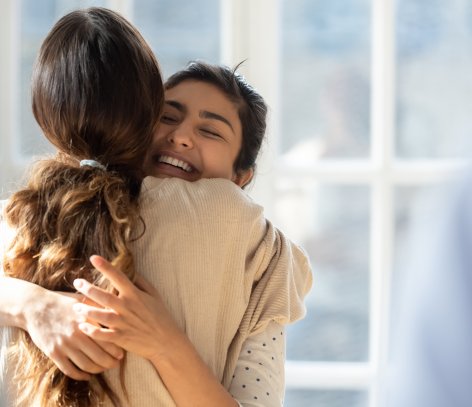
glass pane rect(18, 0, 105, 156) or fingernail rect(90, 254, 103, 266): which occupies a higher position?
glass pane rect(18, 0, 105, 156)

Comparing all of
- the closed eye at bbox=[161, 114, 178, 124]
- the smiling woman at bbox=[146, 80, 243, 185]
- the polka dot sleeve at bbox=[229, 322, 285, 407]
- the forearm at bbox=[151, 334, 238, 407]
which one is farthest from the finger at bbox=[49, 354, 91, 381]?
the closed eye at bbox=[161, 114, 178, 124]

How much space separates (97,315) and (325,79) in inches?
69.3

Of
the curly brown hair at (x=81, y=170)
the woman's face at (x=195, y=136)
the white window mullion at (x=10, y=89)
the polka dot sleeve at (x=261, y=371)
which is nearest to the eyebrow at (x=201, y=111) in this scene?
the woman's face at (x=195, y=136)

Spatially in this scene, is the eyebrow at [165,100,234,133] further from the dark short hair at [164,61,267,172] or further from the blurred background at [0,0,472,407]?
the blurred background at [0,0,472,407]

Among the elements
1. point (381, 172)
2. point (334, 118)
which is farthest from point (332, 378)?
point (334, 118)

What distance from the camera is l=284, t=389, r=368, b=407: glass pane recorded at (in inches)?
107

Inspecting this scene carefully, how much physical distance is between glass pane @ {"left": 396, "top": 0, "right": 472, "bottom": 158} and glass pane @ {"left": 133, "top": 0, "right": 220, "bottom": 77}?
622mm

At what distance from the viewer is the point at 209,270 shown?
1.39 metres

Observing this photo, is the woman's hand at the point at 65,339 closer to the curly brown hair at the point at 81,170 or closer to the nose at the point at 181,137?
the curly brown hair at the point at 81,170

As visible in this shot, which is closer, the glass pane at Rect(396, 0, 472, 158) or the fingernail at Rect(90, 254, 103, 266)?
the fingernail at Rect(90, 254, 103, 266)

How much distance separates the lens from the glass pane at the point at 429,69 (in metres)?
2.72

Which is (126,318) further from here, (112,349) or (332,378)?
(332,378)

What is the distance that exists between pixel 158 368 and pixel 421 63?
1.76 m

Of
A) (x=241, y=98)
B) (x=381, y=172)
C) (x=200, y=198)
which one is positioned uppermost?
(x=241, y=98)
